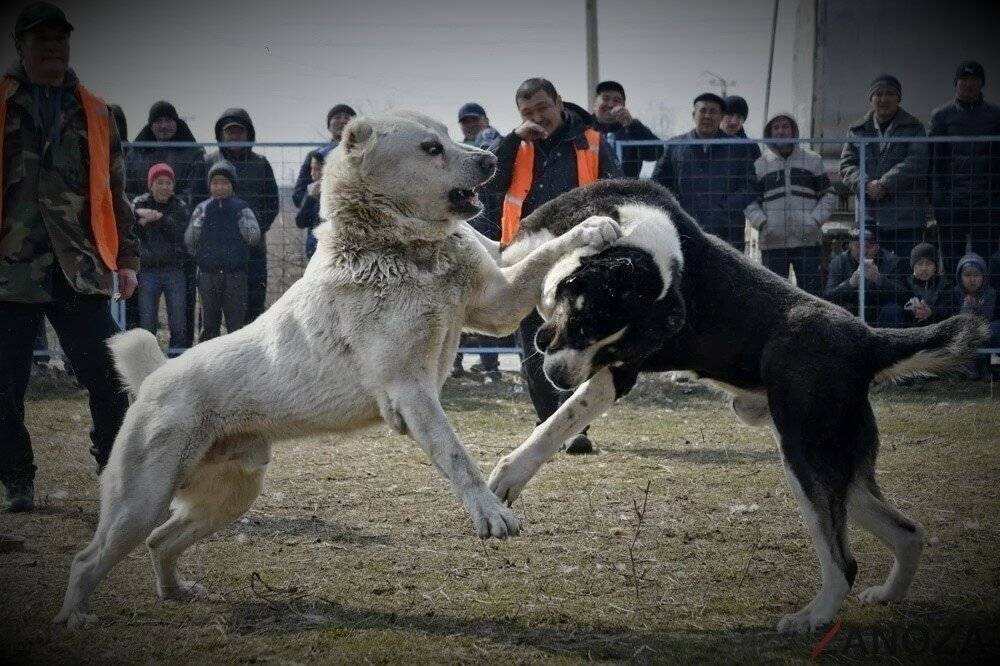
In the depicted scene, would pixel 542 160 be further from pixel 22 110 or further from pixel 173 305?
pixel 173 305

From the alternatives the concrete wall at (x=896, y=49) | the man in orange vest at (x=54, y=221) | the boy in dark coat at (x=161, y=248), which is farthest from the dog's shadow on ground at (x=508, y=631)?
the concrete wall at (x=896, y=49)

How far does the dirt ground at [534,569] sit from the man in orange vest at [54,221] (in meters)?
0.89

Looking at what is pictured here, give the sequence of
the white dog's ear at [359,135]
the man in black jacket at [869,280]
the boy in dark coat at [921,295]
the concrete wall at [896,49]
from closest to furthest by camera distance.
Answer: the white dog's ear at [359,135] < the boy in dark coat at [921,295] < the man in black jacket at [869,280] < the concrete wall at [896,49]

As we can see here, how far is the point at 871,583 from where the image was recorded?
15.9ft

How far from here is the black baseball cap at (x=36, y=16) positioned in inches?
230

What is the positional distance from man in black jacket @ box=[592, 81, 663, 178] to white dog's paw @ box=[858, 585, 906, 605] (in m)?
6.55

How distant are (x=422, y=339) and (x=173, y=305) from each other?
687 cm

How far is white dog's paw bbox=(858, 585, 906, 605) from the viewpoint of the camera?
4.52 meters

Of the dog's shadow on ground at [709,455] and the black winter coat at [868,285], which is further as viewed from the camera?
the black winter coat at [868,285]

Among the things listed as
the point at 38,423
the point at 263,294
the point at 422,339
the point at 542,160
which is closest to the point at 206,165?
the point at 263,294

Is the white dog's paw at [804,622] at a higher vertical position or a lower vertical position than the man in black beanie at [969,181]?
lower

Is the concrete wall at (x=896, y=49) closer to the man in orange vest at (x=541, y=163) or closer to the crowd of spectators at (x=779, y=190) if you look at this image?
the crowd of spectators at (x=779, y=190)

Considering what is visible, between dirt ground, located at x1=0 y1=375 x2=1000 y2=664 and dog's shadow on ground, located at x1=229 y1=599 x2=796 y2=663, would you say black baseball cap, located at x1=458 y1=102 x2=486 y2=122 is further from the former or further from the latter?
dog's shadow on ground, located at x1=229 y1=599 x2=796 y2=663

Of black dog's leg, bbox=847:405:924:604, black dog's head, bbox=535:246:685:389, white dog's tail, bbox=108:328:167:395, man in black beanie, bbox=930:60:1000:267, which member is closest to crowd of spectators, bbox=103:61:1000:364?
man in black beanie, bbox=930:60:1000:267
